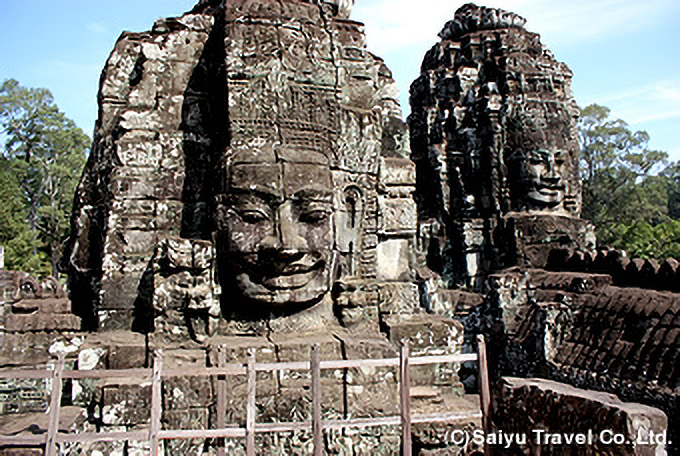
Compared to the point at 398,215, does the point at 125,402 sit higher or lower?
lower

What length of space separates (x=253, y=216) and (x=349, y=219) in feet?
3.91

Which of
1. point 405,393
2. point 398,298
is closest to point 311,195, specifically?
point 398,298

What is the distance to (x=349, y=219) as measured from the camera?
17.6ft

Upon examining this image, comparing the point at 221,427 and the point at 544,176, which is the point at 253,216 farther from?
the point at 544,176

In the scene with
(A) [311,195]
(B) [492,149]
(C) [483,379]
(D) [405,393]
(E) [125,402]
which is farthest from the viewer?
(B) [492,149]

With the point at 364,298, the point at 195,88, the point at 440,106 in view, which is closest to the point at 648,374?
the point at 364,298

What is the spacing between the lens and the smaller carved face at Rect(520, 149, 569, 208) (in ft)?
39.8

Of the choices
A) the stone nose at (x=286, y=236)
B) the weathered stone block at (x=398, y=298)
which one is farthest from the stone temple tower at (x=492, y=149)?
the stone nose at (x=286, y=236)

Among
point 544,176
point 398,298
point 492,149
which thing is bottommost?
point 398,298

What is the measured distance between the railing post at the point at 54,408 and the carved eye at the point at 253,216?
1.72 meters

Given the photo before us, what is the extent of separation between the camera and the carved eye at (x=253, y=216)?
14.5 ft

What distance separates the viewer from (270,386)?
166 inches

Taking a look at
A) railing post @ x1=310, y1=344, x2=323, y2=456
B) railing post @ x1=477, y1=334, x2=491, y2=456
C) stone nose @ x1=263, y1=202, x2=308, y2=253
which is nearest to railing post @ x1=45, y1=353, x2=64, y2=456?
railing post @ x1=310, y1=344, x2=323, y2=456

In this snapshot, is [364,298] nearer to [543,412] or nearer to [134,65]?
[543,412]
